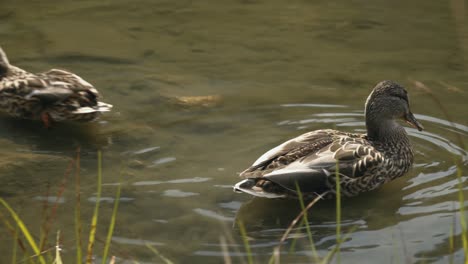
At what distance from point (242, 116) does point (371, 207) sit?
66.2 inches

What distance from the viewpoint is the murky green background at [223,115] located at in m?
5.14

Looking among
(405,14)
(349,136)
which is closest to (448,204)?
(349,136)

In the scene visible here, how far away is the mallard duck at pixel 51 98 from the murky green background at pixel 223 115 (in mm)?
158

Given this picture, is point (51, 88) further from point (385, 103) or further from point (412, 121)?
point (412, 121)

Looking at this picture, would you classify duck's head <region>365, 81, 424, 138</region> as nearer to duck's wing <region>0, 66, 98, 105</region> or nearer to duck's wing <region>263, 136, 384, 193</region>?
duck's wing <region>263, 136, 384, 193</region>

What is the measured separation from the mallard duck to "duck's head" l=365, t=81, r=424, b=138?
6.83 ft

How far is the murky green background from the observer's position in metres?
5.14

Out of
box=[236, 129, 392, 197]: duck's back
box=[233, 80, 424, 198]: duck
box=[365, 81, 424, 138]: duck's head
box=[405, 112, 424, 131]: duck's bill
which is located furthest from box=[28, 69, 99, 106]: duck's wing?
box=[405, 112, 424, 131]: duck's bill

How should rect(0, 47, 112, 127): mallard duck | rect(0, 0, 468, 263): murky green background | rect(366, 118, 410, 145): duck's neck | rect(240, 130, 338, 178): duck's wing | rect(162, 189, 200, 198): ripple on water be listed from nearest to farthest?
1. rect(0, 0, 468, 263): murky green background
2. rect(240, 130, 338, 178): duck's wing
3. rect(162, 189, 200, 198): ripple on water
4. rect(366, 118, 410, 145): duck's neck
5. rect(0, 47, 112, 127): mallard duck

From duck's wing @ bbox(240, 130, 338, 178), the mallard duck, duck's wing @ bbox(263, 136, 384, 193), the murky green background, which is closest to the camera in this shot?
the murky green background

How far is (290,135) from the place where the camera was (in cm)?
657

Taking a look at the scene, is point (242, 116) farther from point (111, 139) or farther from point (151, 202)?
point (151, 202)

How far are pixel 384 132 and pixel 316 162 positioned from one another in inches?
35.1

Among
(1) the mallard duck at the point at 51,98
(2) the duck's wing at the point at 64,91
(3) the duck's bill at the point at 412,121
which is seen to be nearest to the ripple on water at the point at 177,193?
(1) the mallard duck at the point at 51,98
